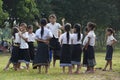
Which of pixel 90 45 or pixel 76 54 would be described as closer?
pixel 76 54

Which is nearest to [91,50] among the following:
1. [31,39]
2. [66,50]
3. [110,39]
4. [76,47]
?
[76,47]

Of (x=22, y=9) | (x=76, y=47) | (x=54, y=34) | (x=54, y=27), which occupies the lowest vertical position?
(x=76, y=47)

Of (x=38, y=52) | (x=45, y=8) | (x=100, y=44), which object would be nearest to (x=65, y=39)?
(x=38, y=52)

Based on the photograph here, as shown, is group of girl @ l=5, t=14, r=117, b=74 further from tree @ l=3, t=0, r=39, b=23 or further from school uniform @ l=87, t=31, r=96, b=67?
tree @ l=3, t=0, r=39, b=23

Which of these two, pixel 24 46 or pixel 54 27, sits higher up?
pixel 54 27

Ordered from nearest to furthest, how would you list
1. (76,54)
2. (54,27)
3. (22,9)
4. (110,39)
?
(76,54), (54,27), (110,39), (22,9)

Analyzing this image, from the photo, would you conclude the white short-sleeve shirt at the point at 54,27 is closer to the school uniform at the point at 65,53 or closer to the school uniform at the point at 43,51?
the school uniform at the point at 65,53

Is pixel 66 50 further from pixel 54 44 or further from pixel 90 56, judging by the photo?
pixel 54 44

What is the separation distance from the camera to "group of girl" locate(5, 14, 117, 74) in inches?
547

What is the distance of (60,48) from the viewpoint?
615 inches

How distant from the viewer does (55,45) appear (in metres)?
15.6

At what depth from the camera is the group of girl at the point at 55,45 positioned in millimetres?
13891

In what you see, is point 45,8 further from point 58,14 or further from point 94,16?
point 94,16

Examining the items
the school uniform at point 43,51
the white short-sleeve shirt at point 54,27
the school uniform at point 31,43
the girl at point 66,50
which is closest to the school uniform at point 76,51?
the girl at point 66,50
